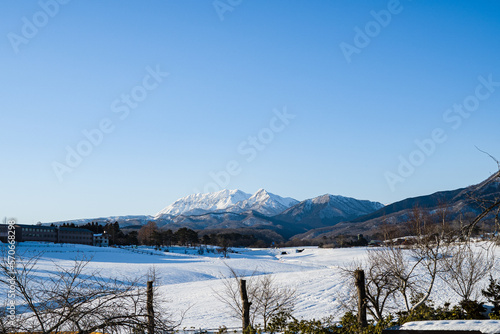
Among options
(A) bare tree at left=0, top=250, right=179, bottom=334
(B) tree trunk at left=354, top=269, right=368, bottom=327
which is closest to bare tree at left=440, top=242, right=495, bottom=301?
(B) tree trunk at left=354, top=269, right=368, bottom=327

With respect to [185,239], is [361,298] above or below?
below

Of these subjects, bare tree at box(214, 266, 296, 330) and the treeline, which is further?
the treeline

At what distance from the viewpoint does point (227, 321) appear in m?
28.7

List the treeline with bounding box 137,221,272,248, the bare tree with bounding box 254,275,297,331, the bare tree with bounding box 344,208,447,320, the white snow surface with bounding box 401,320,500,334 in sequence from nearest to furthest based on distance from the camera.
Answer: the white snow surface with bounding box 401,320,500,334
the bare tree with bounding box 344,208,447,320
the bare tree with bounding box 254,275,297,331
the treeline with bounding box 137,221,272,248

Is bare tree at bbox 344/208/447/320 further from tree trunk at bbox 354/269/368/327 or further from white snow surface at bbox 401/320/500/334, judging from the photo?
white snow surface at bbox 401/320/500/334

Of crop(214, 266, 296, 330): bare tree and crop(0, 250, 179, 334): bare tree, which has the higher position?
crop(0, 250, 179, 334): bare tree

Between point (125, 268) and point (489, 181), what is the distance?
198 feet

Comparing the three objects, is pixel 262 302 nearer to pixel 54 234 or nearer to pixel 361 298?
pixel 361 298

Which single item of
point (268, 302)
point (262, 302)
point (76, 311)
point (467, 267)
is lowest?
point (268, 302)

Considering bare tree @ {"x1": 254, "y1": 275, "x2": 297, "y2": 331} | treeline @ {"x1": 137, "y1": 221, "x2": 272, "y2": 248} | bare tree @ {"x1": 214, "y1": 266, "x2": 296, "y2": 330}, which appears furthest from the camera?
treeline @ {"x1": 137, "y1": 221, "x2": 272, "y2": 248}

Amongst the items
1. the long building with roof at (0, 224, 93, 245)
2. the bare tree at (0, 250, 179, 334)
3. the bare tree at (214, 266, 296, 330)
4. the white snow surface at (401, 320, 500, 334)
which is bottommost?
the bare tree at (214, 266, 296, 330)

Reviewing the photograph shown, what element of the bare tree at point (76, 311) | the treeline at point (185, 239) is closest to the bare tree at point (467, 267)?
the bare tree at point (76, 311)

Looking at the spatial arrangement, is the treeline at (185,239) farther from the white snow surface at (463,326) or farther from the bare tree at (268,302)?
the white snow surface at (463,326)

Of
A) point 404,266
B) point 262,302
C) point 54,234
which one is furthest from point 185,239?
point 404,266
